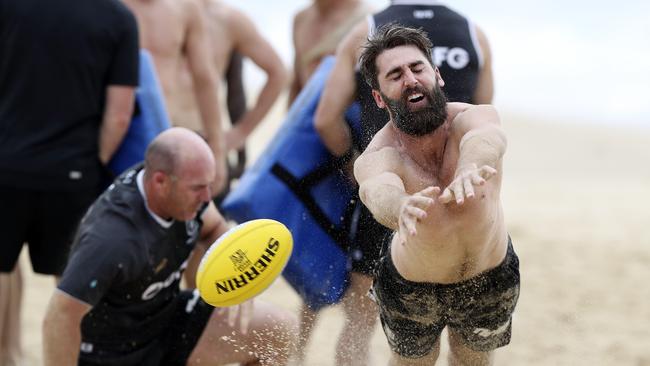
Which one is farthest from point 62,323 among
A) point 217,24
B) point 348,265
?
point 217,24

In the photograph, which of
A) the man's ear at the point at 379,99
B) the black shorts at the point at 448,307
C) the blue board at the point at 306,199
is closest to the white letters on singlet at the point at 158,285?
the blue board at the point at 306,199

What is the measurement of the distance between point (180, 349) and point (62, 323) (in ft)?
2.29

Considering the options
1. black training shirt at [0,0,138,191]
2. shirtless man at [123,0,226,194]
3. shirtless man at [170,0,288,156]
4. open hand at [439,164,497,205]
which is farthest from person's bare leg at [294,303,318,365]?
shirtless man at [170,0,288,156]

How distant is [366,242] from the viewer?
3.82m

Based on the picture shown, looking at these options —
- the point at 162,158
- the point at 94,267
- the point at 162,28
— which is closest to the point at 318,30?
the point at 162,28

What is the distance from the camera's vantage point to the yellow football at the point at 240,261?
3648mm

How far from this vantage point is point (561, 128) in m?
21.3

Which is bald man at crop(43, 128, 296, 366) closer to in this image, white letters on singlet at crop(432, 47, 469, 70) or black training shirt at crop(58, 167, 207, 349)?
black training shirt at crop(58, 167, 207, 349)

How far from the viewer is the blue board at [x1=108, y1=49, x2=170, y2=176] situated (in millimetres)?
5148

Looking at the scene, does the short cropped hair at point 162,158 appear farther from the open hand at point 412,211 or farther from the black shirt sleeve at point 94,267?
the open hand at point 412,211

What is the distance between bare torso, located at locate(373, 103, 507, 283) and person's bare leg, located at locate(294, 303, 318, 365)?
785 millimetres

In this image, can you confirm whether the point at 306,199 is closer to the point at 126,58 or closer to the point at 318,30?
the point at 126,58

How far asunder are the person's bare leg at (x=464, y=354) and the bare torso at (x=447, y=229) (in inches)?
15.1

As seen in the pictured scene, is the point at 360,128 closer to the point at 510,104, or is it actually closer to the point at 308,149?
the point at 308,149
